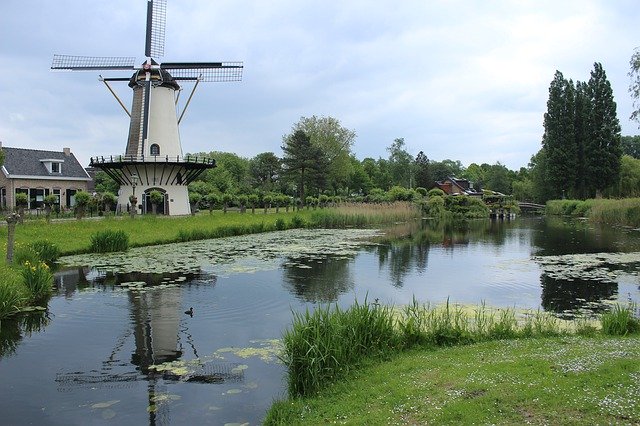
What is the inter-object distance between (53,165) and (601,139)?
51026 mm

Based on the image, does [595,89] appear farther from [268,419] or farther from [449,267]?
[268,419]

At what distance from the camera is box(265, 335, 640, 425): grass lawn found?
13.5 ft

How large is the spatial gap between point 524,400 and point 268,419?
96.0 inches

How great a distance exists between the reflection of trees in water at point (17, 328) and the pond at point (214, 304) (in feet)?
0.11

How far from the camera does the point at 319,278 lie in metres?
13.9

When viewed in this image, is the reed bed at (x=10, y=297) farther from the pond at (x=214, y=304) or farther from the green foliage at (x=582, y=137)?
the green foliage at (x=582, y=137)

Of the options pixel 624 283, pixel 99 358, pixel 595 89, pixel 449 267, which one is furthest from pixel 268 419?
pixel 595 89

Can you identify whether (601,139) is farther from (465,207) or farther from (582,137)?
(465,207)

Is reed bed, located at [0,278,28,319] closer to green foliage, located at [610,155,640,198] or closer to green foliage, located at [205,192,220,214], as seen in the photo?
green foliage, located at [205,192,220,214]

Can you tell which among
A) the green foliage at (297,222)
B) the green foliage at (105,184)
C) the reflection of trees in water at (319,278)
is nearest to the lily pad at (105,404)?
the reflection of trees in water at (319,278)

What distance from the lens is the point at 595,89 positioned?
5278 cm

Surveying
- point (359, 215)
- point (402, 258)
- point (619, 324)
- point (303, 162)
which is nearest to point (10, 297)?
point (619, 324)

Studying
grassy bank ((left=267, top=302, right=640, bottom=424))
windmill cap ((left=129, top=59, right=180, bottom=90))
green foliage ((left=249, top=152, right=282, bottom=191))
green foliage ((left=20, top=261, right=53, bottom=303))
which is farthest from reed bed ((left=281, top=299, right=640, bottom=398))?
green foliage ((left=249, top=152, right=282, bottom=191))

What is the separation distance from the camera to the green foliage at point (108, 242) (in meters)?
17.9
